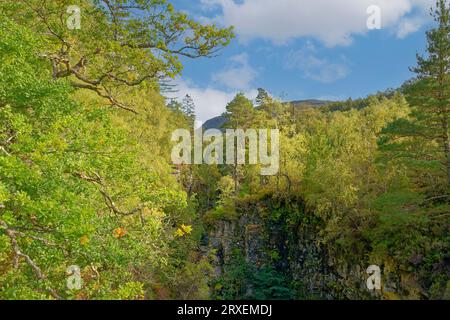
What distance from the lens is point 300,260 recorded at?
27.7 meters

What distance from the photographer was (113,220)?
9.32m

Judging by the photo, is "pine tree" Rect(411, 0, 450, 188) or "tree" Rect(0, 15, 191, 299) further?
"pine tree" Rect(411, 0, 450, 188)

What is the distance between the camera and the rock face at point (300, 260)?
20000 millimetres

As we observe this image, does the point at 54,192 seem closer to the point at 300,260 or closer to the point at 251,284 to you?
the point at 251,284

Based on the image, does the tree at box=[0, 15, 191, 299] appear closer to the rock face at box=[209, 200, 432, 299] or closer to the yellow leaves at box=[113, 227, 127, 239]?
the yellow leaves at box=[113, 227, 127, 239]

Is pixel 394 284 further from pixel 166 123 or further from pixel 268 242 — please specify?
pixel 166 123

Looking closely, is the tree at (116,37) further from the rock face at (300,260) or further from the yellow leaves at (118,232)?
the rock face at (300,260)

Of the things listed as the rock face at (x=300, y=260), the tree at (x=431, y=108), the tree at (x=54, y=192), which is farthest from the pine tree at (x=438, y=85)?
the tree at (x=54, y=192)

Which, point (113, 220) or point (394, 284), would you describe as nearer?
point (113, 220)

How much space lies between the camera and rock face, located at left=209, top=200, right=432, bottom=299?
2000 cm

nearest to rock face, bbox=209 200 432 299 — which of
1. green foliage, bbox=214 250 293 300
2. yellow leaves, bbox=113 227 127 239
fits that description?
green foliage, bbox=214 250 293 300
